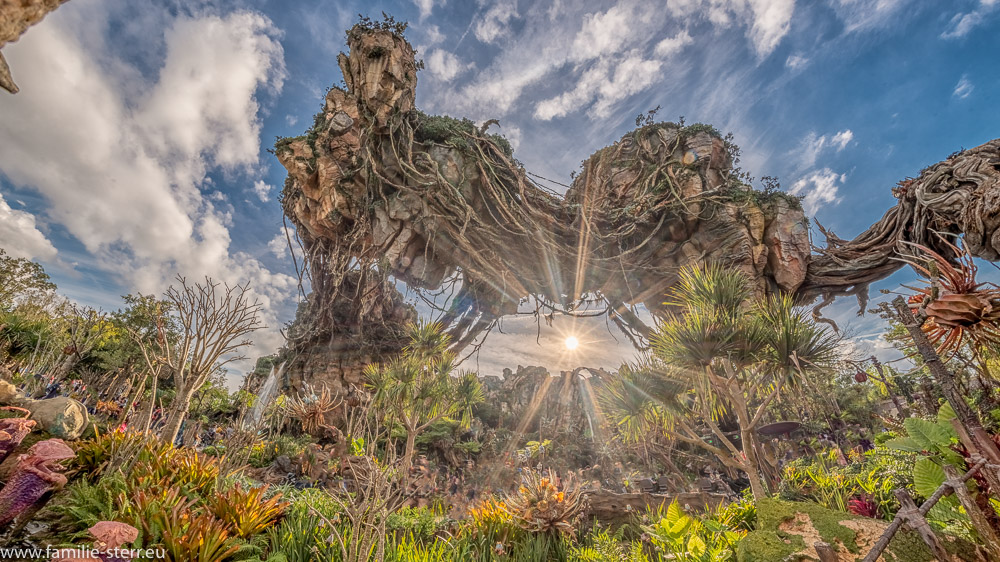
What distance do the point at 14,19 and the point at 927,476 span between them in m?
6.10

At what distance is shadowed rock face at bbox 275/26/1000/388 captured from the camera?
10344 millimetres

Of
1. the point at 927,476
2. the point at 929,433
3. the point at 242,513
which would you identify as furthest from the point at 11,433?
the point at 929,433

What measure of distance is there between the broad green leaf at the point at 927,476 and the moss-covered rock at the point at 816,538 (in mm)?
381

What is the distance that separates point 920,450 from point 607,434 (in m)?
10.4

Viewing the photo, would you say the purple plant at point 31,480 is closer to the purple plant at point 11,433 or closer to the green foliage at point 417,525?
the purple plant at point 11,433

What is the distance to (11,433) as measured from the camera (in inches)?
145

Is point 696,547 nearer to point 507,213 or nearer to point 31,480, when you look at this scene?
point 31,480

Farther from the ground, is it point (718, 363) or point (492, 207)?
point (492, 207)

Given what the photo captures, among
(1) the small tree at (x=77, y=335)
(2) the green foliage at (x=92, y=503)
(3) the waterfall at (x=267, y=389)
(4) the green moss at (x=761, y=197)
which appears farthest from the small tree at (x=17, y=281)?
(4) the green moss at (x=761, y=197)

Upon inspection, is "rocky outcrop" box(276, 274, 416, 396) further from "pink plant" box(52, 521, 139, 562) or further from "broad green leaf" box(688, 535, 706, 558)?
"broad green leaf" box(688, 535, 706, 558)

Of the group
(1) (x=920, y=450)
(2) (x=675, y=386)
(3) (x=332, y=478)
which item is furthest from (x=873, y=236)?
(3) (x=332, y=478)

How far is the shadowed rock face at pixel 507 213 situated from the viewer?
10.3 m

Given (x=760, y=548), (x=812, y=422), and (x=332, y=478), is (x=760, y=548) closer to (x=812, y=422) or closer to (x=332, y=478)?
(x=332, y=478)

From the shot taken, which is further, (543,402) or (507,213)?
(543,402)
